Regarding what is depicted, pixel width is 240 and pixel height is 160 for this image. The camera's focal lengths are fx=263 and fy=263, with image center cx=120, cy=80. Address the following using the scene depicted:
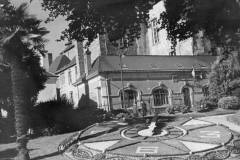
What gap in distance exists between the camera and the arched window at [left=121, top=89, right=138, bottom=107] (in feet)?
85.7

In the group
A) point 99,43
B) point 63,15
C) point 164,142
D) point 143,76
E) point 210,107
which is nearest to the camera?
point 63,15

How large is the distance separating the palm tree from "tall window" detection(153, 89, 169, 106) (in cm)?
1713

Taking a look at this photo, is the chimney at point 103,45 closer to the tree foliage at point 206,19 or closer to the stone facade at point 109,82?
the stone facade at point 109,82

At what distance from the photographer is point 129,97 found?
26.5 meters

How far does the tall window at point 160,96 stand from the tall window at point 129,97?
2307 mm

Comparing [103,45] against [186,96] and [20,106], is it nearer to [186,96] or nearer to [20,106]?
[186,96]

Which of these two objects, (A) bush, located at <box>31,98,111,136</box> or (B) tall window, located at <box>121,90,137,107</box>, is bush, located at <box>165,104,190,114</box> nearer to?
(B) tall window, located at <box>121,90,137,107</box>

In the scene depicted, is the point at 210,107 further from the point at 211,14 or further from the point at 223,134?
the point at 211,14

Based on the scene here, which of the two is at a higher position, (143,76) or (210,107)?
(143,76)

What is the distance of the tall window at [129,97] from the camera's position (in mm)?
26131

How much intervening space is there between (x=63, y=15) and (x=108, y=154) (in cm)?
512

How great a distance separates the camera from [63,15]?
6934 millimetres

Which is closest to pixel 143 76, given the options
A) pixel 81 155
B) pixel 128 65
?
pixel 128 65

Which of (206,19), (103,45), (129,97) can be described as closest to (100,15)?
(206,19)
